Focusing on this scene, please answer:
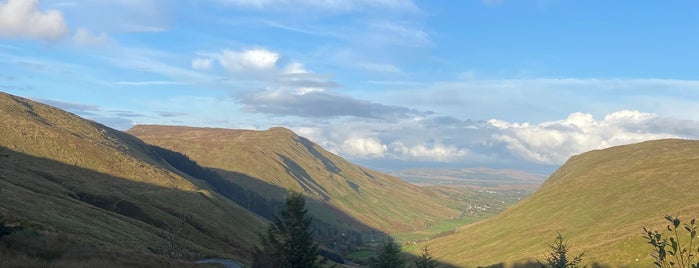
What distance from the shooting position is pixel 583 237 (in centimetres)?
15300

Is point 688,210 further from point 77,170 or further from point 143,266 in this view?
point 77,170

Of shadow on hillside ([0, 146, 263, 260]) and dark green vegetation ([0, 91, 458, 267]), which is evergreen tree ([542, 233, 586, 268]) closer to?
dark green vegetation ([0, 91, 458, 267])

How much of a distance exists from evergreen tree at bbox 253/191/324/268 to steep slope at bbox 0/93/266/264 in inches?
411

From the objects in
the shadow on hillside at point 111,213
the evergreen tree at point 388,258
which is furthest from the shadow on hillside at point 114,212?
the evergreen tree at point 388,258

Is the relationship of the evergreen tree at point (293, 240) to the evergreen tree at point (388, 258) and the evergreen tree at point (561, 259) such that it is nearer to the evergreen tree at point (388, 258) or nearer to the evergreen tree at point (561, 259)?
the evergreen tree at point (561, 259)

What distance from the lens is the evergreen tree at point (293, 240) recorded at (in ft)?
168

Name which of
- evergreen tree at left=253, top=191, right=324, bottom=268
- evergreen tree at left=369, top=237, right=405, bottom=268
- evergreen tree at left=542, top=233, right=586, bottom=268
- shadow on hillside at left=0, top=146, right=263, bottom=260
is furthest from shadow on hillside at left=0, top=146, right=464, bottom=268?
evergreen tree at left=542, top=233, right=586, bottom=268

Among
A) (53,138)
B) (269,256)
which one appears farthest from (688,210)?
(53,138)

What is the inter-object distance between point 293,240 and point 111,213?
217 feet

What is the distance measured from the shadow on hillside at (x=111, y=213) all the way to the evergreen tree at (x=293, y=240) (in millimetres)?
10188

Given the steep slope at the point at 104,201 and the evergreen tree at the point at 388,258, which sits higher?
the steep slope at the point at 104,201

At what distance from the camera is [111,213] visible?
3967 inches

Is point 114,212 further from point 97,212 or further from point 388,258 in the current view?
point 388,258

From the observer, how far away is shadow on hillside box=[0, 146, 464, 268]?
56531 mm
